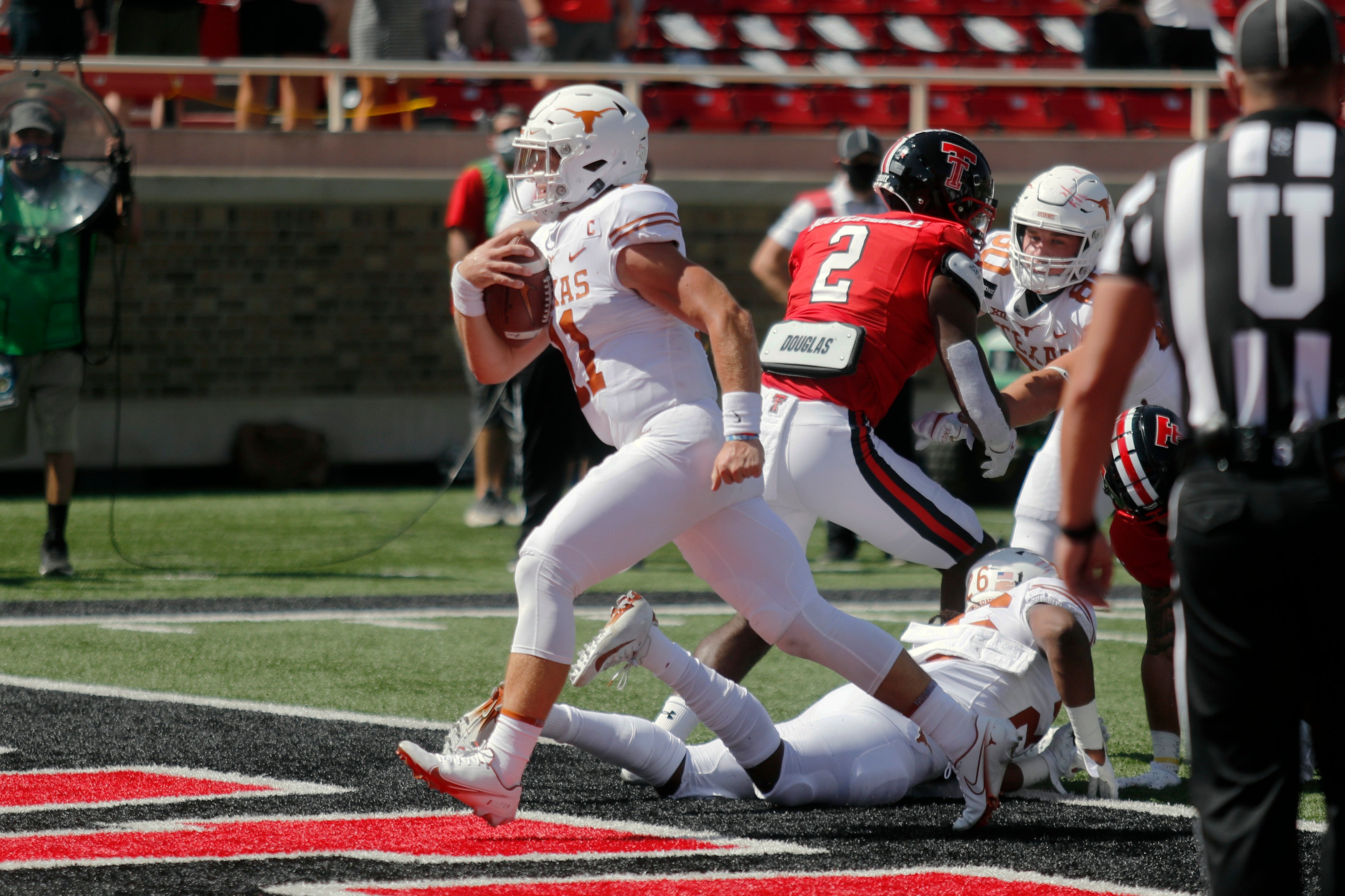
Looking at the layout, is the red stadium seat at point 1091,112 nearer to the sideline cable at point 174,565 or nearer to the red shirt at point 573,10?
the red shirt at point 573,10

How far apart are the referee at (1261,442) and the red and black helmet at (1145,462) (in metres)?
1.93

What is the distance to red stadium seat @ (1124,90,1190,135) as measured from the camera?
651 inches

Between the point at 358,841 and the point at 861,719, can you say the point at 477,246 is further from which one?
the point at 358,841

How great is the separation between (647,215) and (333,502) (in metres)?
9.32

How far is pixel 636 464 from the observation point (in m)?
4.45

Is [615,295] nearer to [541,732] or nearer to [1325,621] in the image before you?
[541,732]

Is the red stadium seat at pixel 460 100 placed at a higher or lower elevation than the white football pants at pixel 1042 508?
higher

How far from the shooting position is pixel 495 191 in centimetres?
1042

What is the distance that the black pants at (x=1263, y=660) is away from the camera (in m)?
2.82

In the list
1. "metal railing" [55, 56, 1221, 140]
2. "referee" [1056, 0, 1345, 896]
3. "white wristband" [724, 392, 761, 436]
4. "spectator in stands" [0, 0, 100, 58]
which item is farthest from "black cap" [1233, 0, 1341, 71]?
"metal railing" [55, 56, 1221, 140]

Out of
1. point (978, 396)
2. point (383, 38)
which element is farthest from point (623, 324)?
point (383, 38)

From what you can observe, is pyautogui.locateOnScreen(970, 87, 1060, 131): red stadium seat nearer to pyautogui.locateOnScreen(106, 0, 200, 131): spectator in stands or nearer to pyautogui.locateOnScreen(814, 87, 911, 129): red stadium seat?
pyautogui.locateOnScreen(814, 87, 911, 129): red stadium seat

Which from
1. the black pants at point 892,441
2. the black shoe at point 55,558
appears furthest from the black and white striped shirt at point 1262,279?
the black shoe at point 55,558

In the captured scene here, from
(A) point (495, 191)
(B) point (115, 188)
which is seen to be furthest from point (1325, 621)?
(A) point (495, 191)
